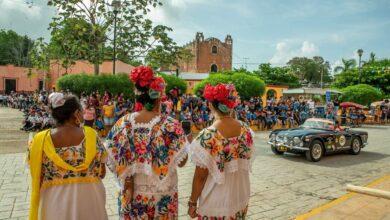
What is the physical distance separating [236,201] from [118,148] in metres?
1.20

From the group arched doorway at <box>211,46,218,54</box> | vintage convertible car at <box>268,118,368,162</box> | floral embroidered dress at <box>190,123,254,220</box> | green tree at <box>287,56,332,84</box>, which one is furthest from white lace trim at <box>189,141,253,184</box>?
green tree at <box>287,56,332,84</box>

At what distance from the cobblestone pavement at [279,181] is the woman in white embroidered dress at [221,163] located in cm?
223

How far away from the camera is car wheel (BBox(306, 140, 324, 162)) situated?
33.8 feet

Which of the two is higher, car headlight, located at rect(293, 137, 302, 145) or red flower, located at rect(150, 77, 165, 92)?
red flower, located at rect(150, 77, 165, 92)

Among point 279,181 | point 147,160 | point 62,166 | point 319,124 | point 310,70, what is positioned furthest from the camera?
point 310,70

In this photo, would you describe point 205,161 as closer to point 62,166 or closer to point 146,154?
point 146,154

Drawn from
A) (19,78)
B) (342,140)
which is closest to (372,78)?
(342,140)

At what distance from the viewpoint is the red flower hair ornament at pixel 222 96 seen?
3143 millimetres

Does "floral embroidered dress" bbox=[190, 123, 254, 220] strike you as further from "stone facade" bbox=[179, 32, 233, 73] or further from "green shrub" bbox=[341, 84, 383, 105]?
"stone facade" bbox=[179, 32, 233, 73]

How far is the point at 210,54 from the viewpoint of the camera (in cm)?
6981

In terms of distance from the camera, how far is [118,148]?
3.05 m

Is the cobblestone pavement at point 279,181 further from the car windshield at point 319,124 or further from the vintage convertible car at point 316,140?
the car windshield at point 319,124

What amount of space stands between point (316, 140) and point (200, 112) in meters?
8.25

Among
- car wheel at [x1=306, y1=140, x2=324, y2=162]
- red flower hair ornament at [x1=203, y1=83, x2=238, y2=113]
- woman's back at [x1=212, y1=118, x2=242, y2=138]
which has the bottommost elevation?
car wheel at [x1=306, y1=140, x2=324, y2=162]
